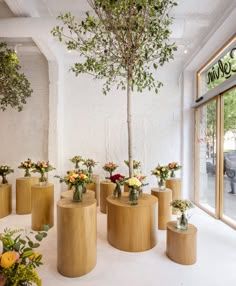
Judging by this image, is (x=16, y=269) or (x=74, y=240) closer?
(x=16, y=269)

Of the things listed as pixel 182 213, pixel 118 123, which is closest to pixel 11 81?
pixel 118 123

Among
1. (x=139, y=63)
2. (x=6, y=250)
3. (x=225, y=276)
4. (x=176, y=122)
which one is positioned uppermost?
(x=139, y=63)

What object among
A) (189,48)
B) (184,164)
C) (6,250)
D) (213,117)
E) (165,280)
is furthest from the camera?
(184,164)

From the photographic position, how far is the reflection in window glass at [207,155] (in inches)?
188

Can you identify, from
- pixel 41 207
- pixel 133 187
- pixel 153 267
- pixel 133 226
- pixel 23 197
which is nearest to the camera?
pixel 153 267

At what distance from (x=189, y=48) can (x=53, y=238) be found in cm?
496

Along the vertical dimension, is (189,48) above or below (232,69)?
above

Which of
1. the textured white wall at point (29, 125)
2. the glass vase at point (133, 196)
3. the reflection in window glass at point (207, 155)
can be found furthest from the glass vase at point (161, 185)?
the textured white wall at point (29, 125)

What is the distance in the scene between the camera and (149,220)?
3.03 m

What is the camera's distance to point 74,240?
7.83 feet

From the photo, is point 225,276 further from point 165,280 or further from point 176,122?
point 176,122

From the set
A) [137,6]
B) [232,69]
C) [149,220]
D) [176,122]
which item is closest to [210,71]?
[232,69]

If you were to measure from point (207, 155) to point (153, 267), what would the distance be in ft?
10.7

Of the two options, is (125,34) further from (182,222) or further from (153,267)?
(153,267)
